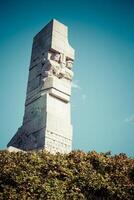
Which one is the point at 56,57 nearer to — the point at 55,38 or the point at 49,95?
the point at 55,38

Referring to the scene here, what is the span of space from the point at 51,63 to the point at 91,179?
278 inches

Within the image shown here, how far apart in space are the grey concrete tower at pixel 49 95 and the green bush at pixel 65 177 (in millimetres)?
3730

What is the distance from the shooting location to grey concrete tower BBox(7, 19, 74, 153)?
12.3m

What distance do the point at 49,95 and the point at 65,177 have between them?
231 inches

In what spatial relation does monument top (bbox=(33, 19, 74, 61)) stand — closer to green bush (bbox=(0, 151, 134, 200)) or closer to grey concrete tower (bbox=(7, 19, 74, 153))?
grey concrete tower (bbox=(7, 19, 74, 153))

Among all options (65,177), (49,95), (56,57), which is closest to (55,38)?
(56,57)

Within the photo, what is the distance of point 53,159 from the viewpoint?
809 centimetres

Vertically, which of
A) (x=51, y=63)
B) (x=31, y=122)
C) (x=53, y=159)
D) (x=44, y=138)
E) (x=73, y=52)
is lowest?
(x=53, y=159)

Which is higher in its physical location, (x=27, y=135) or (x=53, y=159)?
(x=27, y=135)

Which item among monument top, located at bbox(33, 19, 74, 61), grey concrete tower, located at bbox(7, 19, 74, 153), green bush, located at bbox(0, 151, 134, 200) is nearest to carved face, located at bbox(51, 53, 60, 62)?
grey concrete tower, located at bbox(7, 19, 74, 153)

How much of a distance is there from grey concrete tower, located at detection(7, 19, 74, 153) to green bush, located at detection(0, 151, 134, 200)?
3.73 meters

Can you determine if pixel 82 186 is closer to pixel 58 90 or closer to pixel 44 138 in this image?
pixel 44 138

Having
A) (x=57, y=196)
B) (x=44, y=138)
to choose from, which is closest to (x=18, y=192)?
(x=57, y=196)

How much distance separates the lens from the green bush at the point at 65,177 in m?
7.02
